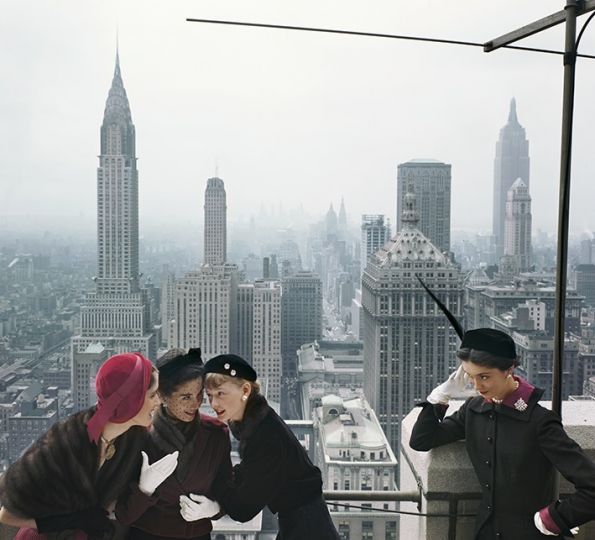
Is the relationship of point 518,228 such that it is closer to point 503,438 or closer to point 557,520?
point 503,438

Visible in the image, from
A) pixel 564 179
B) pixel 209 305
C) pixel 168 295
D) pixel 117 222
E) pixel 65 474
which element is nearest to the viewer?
pixel 65 474

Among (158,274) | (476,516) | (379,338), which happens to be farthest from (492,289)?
(476,516)

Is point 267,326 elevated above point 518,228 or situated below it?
below

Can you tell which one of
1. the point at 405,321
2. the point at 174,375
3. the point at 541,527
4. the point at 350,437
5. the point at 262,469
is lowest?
the point at 350,437

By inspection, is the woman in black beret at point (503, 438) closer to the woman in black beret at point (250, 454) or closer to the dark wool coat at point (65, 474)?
the woman in black beret at point (250, 454)

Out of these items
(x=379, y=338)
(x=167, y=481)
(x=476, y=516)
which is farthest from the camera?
(x=379, y=338)

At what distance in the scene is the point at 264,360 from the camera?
9250mm

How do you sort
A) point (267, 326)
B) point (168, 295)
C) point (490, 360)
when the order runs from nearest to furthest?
point (490, 360), point (168, 295), point (267, 326)

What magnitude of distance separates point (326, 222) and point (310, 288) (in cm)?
284

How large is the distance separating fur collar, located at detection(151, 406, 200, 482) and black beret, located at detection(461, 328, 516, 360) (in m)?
0.66

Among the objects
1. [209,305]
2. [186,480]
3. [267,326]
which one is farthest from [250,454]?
[267,326]

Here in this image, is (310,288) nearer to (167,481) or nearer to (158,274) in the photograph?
(158,274)

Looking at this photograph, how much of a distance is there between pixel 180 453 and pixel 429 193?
8770 millimetres

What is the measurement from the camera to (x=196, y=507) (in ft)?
4.64
